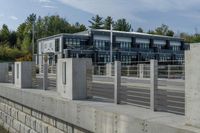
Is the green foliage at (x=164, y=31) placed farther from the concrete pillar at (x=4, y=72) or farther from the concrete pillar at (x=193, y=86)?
the concrete pillar at (x=193, y=86)

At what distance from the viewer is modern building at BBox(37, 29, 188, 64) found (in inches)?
3049

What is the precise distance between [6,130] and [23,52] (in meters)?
93.6

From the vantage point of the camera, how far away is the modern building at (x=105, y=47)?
3049 inches

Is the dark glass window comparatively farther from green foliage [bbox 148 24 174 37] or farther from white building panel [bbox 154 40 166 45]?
green foliage [bbox 148 24 174 37]

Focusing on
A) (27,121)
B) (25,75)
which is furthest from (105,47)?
(27,121)

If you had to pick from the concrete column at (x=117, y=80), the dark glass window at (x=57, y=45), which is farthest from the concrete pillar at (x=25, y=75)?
the dark glass window at (x=57, y=45)

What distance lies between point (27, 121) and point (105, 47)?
68.0 metres

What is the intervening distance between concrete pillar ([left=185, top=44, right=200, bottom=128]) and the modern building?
2445 inches

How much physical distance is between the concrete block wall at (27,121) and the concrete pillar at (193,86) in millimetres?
3472

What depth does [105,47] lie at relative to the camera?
81.8m

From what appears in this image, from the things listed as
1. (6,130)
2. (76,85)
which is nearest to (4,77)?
(6,130)

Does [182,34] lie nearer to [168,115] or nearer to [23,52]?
[23,52]

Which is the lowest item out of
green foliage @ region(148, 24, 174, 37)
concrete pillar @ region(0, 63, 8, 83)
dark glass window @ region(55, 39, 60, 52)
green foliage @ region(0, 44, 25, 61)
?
concrete pillar @ region(0, 63, 8, 83)

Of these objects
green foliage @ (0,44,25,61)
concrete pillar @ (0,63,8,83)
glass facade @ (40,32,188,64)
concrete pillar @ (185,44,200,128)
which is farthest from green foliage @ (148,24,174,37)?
concrete pillar @ (185,44,200,128)
